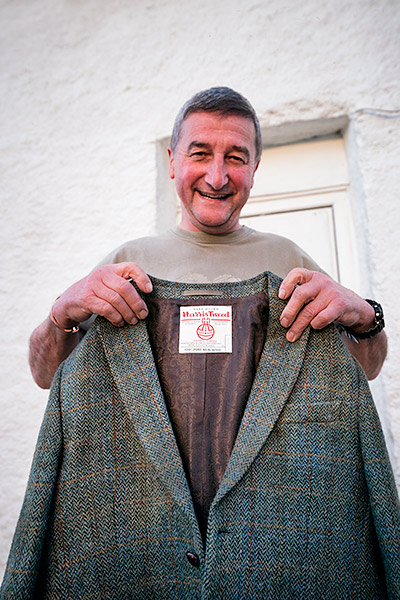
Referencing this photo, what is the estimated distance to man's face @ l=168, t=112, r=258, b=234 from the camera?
141 cm

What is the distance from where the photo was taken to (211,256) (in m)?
1.44

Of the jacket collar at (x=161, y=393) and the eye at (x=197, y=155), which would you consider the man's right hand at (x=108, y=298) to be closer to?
the jacket collar at (x=161, y=393)

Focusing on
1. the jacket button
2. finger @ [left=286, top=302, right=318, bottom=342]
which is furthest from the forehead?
the jacket button

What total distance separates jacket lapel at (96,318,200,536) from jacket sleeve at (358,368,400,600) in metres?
0.39

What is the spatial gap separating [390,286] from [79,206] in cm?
146

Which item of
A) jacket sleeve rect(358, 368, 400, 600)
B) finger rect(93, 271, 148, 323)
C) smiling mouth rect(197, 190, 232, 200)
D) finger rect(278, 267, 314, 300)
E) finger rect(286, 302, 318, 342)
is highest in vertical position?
smiling mouth rect(197, 190, 232, 200)

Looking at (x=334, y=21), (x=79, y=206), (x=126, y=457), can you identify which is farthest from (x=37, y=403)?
(x=334, y=21)

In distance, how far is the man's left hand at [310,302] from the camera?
1.14 meters

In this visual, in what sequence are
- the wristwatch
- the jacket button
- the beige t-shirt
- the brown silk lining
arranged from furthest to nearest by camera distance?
1. the beige t-shirt
2. the wristwatch
3. the brown silk lining
4. the jacket button

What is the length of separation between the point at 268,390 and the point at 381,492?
0.32m

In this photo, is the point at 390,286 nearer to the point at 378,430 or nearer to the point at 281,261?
the point at 281,261

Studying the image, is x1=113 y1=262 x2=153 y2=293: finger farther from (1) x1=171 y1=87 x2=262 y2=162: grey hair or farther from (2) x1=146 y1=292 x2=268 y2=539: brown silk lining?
(1) x1=171 y1=87 x2=262 y2=162: grey hair

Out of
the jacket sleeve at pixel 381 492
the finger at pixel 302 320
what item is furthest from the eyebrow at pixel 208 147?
the jacket sleeve at pixel 381 492

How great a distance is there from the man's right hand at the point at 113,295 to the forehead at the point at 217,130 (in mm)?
496
